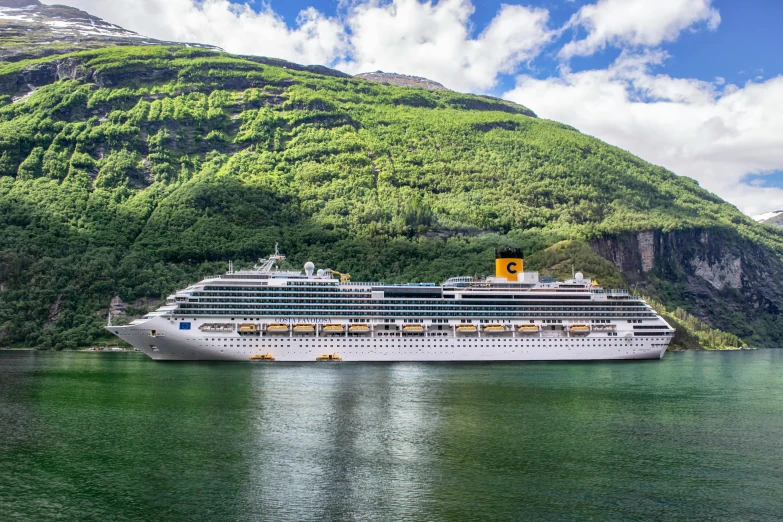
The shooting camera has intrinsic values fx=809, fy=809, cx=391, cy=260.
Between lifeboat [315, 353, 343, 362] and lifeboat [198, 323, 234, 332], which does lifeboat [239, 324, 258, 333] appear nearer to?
lifeboat [198, 323, 234, 332]

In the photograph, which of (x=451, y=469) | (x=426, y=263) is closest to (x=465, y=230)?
(x=426, y=263)

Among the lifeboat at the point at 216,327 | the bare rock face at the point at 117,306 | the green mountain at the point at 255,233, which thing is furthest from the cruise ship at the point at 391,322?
the bare rock face at the point at 117,306

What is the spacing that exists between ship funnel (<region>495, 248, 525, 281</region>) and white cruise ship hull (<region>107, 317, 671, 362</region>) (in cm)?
1094

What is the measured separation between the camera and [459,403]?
54250 millimetres

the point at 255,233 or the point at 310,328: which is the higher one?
the point at 255,233

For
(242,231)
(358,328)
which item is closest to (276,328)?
(358,328)

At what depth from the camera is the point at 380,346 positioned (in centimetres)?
9000

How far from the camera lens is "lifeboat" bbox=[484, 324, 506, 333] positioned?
305ft

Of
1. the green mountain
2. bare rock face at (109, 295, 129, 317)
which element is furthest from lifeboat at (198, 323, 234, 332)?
bare rock face at (109, 295, 129, 317)

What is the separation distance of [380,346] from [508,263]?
22.5 m

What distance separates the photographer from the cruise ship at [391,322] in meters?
86.2

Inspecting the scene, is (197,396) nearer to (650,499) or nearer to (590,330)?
(650,499)

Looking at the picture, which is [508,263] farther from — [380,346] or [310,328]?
[310,328]

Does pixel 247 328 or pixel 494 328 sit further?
pixel 494 328
